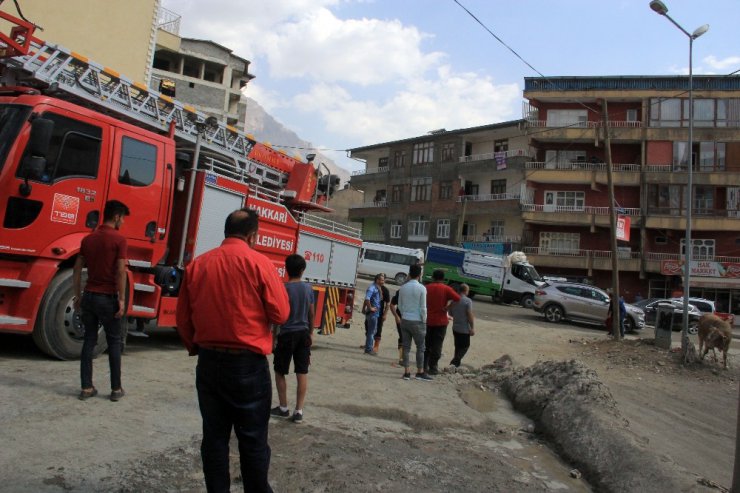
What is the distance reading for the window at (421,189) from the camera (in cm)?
4622

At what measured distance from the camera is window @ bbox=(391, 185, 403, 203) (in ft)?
160

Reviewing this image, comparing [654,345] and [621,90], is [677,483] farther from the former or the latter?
[621,90]

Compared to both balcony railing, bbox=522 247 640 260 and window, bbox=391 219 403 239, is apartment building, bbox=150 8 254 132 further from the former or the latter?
balcony railing, bbox=522 247 640 260

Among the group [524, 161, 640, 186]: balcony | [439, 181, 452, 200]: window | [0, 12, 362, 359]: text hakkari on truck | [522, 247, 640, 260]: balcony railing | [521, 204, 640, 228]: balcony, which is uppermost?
[524, 161, 640, 186]: balcony

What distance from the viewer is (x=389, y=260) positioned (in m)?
34.9

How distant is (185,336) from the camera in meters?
3.18

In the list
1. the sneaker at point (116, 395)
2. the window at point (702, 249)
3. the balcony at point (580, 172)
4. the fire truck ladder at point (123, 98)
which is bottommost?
the sneaker at point (116, 395)

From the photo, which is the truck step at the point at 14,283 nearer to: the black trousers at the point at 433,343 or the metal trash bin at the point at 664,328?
the black trousers at the point at 433,343

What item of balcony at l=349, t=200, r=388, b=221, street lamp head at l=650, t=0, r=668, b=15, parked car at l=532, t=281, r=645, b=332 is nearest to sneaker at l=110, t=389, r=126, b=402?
street lamp head at l=650, t=0, r=668, b=15

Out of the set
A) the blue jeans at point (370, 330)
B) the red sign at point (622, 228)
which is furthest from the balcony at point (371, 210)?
the blue jeans at point (370, 330)

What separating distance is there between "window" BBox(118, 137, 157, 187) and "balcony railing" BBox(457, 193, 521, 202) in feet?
116

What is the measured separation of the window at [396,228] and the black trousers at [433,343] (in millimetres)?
39504

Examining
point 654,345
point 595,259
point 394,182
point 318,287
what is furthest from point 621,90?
point 318,287

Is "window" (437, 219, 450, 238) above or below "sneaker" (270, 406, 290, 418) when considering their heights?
above
